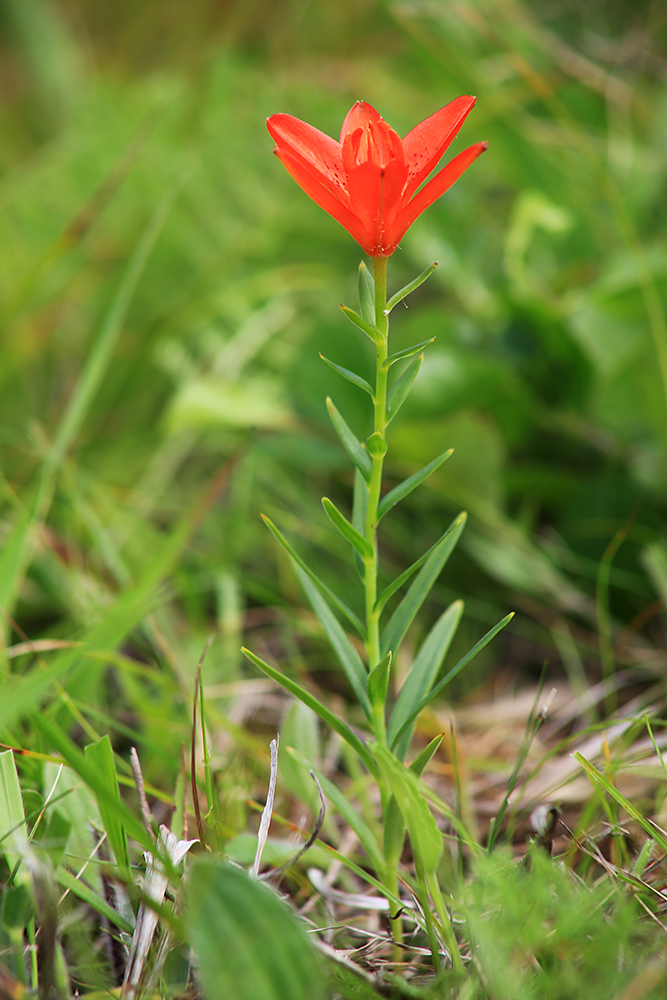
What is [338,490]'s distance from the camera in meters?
1.13

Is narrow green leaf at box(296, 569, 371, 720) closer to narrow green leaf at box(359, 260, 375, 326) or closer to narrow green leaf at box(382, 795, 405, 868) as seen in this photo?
narrow green leaf at box(382, 795, 405, 868)

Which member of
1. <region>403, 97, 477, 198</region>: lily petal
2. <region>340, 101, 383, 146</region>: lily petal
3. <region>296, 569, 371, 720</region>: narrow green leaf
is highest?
<region>340, 101, 383, 146</region>: lily petal

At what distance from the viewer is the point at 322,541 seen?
953 millimetres

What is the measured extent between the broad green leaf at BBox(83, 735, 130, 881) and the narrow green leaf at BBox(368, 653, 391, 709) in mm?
167

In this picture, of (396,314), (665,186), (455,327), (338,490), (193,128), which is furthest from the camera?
(193,128)

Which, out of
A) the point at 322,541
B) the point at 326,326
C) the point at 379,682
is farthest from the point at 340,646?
the point at 326,326

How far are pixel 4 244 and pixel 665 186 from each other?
1309 millimetres

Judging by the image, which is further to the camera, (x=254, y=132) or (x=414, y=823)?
(x=254, y=132)

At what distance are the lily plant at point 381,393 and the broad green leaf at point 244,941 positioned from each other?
9 cm

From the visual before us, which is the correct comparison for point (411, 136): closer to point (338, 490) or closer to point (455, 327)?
point (455, 327)

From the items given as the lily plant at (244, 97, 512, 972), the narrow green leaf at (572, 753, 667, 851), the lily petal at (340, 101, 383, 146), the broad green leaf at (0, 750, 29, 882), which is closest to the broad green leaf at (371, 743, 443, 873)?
the lily plant at (244, 97, 512, 972)

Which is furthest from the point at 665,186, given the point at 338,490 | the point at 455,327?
the point at 338,490

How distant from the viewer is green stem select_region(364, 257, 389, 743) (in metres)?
0.41

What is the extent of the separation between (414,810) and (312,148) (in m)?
0.38
